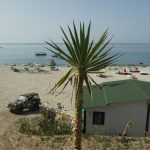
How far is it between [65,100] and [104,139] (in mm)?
18827

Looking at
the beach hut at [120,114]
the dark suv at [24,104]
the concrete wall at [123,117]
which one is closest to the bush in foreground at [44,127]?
the beach hut at [120,114]

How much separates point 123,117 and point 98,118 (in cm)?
168

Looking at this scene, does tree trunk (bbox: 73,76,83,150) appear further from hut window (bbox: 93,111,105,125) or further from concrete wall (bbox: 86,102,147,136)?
hut window (bbox: 93,111,105,125)

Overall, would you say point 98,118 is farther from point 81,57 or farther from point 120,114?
point 81,57

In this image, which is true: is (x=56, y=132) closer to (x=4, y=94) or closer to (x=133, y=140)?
(x=133, y=140)

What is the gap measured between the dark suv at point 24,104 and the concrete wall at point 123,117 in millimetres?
9697

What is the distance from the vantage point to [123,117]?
20.1 m

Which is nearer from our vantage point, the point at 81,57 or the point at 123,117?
the point at 81,57

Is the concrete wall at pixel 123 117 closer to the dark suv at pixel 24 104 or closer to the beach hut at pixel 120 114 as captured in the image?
the beach hut at pixel 120 114

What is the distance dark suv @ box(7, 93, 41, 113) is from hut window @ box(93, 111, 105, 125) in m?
9.63

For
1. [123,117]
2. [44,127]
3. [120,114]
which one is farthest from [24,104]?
[123,117]

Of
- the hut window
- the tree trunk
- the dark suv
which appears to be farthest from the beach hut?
the tree trunk

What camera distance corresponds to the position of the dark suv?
90.1ft

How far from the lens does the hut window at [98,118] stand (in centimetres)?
2023
